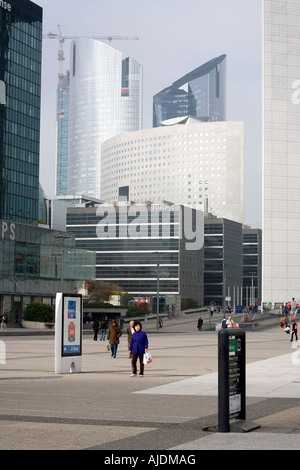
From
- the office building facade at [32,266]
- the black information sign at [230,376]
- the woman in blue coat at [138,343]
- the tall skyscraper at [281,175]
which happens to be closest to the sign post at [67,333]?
A: the woman in blue coat at [138,343]

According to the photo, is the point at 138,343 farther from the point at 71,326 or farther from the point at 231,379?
the point at 231,379

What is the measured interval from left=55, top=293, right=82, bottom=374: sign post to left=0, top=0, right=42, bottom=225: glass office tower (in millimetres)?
104214

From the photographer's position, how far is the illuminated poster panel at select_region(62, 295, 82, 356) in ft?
76.9

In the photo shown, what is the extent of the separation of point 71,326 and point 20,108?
4389 inches

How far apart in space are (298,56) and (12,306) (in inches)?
4323

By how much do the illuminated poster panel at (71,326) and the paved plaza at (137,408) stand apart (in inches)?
33.3

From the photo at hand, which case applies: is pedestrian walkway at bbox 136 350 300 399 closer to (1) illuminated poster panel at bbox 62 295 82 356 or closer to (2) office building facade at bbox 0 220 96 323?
(1) illuminated poster panel at bbox 62 295 82 356

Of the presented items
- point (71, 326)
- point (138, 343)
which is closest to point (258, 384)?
point (138, 343)

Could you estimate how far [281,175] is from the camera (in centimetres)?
17675

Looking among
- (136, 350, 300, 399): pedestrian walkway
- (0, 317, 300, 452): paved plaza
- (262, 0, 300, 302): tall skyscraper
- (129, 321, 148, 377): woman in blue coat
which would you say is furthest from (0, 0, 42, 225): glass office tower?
(129, 321, 148, 377): woman in blue coat

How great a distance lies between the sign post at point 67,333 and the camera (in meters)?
23.2

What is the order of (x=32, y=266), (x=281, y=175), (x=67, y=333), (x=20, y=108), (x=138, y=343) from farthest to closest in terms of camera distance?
(x=281, y=175) → (x=20, y=108) → (x=32, y=266) → (x=67, y=333) → (x=138, y=343)

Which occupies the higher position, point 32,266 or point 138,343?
point 32,266
